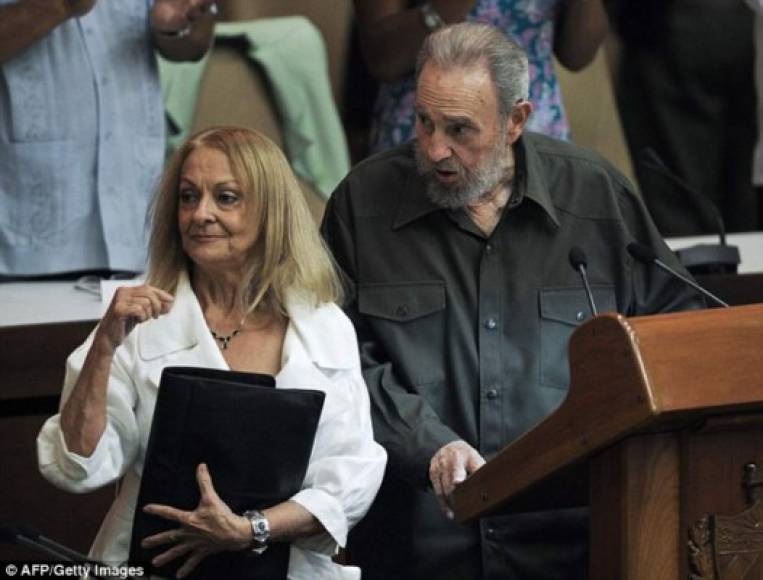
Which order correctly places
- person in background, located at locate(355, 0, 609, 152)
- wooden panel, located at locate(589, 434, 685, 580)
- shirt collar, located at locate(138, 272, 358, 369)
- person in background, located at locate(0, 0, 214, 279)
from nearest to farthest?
1. wooden panel, located at locate(589, 434, 685, 580)
2. shirt collar, located at locate(138, 272, 358, 369)
3. person in background, located at locate(0, 0, 214, 279)
4. person in background, located at locate(355, 0, 609, 152)

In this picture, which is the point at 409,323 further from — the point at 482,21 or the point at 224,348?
the point at 482,21

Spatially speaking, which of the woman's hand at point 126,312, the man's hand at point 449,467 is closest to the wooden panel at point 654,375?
the man's hand at point 449,467

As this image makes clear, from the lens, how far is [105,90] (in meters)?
4.53

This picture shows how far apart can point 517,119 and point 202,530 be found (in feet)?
3.61

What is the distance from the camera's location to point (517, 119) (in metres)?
3.78

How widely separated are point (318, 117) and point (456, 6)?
704 millimetres

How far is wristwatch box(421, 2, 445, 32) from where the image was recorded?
454 cm

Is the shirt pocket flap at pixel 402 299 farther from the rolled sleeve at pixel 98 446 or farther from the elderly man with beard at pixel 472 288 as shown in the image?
the rolled sleeve at pixel 98 446

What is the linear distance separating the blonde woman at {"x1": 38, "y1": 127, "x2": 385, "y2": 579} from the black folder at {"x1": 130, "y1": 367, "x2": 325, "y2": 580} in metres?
0.03

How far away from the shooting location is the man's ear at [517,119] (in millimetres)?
3762

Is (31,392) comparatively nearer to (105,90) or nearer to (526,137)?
(105,90)

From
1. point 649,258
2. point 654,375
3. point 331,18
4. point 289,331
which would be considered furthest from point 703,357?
point 331,18

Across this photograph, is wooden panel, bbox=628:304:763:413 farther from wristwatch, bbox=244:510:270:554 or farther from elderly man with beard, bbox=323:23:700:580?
elderly man with beard, bbox=323:23:700:580

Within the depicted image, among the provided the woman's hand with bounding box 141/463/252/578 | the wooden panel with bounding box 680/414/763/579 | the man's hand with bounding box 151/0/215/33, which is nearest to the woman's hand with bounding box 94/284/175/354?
the woman's hand with bounding box 141/463/252/578
